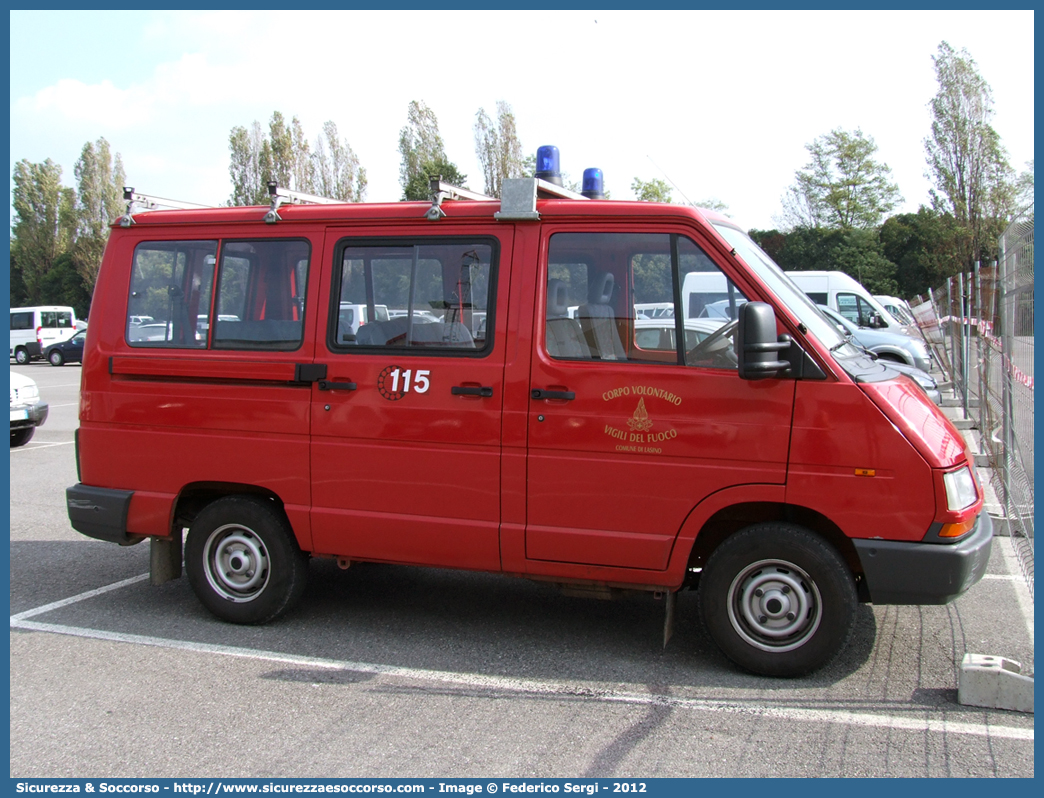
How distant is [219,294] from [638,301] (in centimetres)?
256

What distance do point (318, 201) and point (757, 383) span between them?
3107mm

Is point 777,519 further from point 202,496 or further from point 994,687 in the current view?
point 202,496

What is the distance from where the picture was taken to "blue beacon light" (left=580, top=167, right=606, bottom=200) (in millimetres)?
5465

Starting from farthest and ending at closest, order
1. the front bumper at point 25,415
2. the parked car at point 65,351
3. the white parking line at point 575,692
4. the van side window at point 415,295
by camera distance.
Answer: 1. the parked car at point 65,351
2. the front bumper at point 25,415
3. the van side window at point 415,295
4. the white parking line at point 575,692

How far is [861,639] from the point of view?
5105mm

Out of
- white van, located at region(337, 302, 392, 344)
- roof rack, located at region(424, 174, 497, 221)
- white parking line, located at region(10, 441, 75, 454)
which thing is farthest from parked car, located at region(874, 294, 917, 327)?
white van, located at region(337, 302, 392, 344)

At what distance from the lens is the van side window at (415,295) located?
488 centimetres

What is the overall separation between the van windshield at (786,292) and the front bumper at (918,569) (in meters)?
0.99

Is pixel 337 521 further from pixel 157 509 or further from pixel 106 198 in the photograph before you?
pixel 106 198

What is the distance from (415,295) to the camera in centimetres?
500

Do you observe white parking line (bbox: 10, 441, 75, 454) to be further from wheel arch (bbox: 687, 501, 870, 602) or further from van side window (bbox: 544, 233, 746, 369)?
wheel arch (bbox: 687, 501, 870, 602)

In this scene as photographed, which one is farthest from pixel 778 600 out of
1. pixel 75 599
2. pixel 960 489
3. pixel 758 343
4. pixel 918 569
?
pixel 75 599

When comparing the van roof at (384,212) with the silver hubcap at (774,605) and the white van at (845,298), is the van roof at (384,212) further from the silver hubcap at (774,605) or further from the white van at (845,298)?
the white van at (845,298)

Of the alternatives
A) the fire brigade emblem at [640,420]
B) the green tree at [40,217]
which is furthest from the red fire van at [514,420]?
the green tree at [40,217]
